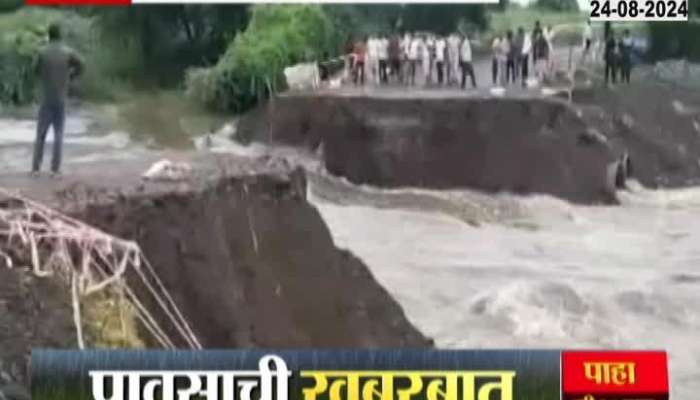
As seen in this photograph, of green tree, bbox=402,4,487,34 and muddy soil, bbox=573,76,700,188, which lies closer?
green tree, bbox=402,4,487,34

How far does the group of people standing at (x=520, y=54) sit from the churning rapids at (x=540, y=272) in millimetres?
299

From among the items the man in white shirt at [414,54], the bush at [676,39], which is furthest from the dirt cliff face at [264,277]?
the bush at [676,39]

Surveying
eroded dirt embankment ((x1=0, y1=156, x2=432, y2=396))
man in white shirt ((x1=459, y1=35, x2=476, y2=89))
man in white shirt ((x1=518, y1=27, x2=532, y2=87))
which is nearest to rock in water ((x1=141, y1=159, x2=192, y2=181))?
eroded dirt embankment ((x1=0, y1=156, x2=432, y2=396))

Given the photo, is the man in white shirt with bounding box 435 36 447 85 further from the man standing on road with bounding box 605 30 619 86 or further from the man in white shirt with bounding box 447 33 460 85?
the man standing on road with bounding box 605 30 619 86

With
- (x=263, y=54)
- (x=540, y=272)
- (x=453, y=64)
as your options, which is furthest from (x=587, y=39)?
(x=263, y=54)

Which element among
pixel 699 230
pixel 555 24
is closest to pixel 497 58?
pixel 555 24

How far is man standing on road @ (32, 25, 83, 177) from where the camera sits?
107 inches

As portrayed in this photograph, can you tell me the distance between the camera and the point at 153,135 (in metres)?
2.77

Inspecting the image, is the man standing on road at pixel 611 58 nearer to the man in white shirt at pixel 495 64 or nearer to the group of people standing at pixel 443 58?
the group of people standing at pixel 443 58

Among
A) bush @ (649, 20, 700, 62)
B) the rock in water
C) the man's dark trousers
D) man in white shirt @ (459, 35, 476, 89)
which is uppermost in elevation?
bush @ (649, 20, 700, 62)

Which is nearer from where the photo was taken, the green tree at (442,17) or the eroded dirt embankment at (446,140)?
the green tree at (442,17)

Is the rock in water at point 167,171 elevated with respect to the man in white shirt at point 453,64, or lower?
lower

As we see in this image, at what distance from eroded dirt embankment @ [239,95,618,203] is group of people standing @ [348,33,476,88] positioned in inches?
2.0

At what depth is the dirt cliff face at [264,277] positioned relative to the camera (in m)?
2.73
